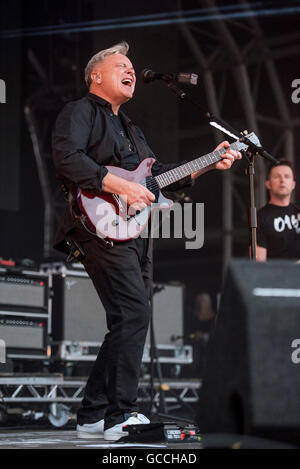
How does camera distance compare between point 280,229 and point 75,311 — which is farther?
point 75,311

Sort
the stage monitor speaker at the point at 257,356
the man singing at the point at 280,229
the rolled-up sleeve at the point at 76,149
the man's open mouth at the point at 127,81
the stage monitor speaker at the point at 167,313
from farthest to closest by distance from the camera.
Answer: the stage monitor speaker at the point at 167,313
the man singing at the point at 280,229
the man's open mouth at the point at 127,81
the rolled-up sleeve at the point at 76,149
the stage monitor speaker at the point at 257,356

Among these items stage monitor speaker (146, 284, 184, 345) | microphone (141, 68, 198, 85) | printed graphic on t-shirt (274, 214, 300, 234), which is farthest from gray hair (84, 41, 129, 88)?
stage monitor speaker (146, 284, 184, 345)

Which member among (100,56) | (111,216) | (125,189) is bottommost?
(111,216)

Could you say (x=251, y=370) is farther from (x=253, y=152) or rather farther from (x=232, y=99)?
(x=232, y=99)

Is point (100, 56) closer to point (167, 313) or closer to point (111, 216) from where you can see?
point (111, 216)

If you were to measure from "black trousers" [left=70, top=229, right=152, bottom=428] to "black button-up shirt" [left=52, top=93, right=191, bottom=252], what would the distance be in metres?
0.23

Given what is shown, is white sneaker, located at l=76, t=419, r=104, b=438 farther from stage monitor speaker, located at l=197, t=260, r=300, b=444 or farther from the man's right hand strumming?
stage monitor speaker, located at l=197, t=260, r=300, b=444

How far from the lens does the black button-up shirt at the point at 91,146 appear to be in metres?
2.95

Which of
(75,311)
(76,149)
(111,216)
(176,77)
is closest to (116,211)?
(111,216)

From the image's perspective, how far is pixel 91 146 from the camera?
317cm

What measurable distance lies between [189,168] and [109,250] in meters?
0.67

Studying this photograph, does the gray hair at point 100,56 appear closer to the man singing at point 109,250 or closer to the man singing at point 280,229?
the man singing at point 109,250

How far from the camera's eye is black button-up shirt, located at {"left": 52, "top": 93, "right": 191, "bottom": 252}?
2951 mm


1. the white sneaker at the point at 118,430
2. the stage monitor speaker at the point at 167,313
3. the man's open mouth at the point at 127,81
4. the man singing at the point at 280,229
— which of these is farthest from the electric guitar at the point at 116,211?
the stage monitor speaker at the point at 167,313
